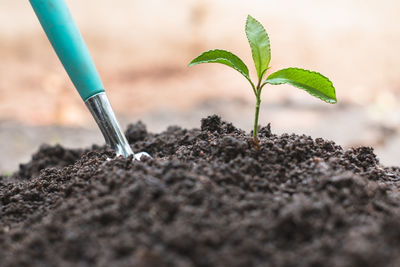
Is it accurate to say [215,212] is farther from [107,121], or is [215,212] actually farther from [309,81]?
[107,121]

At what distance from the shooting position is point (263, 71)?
876 mm

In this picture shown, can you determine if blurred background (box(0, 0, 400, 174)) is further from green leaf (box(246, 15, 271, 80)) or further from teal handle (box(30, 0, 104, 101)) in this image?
green leaf (box(246, 15, 271, 80))

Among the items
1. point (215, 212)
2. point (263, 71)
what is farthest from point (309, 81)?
point (215, 212)

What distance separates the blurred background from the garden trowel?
1054mm

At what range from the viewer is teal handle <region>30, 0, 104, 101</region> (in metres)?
1.02

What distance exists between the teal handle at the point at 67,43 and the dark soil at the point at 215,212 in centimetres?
25

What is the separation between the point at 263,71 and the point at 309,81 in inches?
3.7

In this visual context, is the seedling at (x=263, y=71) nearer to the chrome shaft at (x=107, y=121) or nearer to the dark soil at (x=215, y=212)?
the dark soil at (x=215, y=212)

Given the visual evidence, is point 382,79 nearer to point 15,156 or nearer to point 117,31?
point 117,31

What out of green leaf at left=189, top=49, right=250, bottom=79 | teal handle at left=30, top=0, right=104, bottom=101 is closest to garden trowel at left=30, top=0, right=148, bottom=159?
teal handle at left=30, top=0, right=104, bottom=101

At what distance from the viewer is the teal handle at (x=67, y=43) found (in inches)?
40.1

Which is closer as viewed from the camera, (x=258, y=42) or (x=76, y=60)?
(x=258, y=42)

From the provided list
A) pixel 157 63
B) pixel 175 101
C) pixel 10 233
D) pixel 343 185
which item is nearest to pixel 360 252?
pixel 343 185

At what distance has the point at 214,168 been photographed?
31.1 inches
